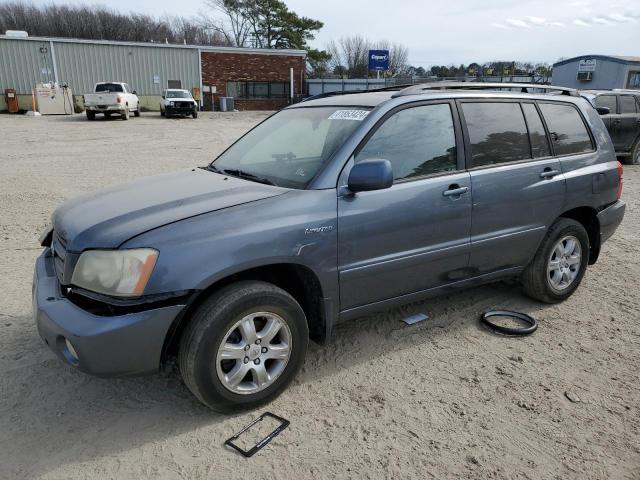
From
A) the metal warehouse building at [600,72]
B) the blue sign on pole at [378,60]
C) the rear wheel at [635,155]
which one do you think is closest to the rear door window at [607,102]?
the rear wheel at [635,155]

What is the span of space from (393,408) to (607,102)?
11.7 meters

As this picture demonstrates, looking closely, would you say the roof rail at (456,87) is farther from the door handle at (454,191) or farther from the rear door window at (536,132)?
the door handle at (454,191)

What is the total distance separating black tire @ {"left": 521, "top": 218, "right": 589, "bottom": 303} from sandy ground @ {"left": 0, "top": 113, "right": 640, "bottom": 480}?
0.40 ft

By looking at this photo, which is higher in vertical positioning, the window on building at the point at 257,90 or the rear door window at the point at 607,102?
the window on building at the point at 257,90

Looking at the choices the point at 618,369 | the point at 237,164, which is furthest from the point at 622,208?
the point at 237,164

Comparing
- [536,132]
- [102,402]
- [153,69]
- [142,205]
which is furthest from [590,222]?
[153,69]

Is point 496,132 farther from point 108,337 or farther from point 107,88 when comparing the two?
point 107,88

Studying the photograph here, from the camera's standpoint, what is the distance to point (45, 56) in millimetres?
31531

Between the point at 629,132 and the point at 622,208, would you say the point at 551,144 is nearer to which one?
the point at 622,208

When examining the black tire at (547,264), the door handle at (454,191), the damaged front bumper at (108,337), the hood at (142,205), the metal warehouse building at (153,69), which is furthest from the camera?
the metal warehouse building at (153,69)

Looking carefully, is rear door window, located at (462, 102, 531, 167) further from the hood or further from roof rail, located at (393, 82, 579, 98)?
the hood

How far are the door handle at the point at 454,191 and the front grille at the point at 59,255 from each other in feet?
7.84

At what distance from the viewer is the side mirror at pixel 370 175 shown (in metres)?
2.87

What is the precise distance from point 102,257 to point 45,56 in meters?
35.3
